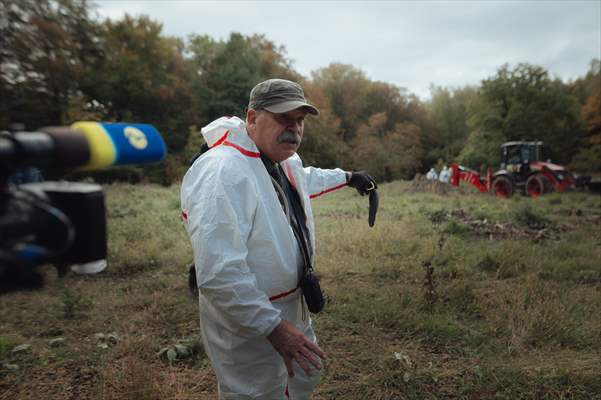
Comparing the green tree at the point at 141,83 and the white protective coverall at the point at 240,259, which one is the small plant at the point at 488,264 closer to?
the white protective coverall at the point at 240,259

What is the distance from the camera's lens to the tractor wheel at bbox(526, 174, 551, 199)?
15445mm

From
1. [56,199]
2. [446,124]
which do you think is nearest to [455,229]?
[56,199]

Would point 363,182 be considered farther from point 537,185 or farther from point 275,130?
point 537,185

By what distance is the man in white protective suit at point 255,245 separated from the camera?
1.49m

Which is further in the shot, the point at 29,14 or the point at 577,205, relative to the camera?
the point at 577,205

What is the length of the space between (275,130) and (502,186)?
1660 centimetres

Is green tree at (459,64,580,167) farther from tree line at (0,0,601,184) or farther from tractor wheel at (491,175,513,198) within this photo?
tractor wheel at (491,175,513,198)

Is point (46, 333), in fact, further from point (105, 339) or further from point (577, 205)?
point (577, 205)

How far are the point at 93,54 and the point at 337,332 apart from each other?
9.33ft

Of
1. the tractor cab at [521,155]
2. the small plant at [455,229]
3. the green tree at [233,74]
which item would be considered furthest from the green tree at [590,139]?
the small plant at [455,229]

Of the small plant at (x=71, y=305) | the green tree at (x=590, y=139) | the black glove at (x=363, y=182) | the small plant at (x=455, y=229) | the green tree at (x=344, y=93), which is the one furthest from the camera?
the green tree at (x=590, y=139)

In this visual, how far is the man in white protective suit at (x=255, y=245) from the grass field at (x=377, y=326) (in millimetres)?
1072

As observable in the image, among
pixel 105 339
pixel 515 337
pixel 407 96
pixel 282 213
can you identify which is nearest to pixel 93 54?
pixel 282 213

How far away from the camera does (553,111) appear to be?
28.3 m
